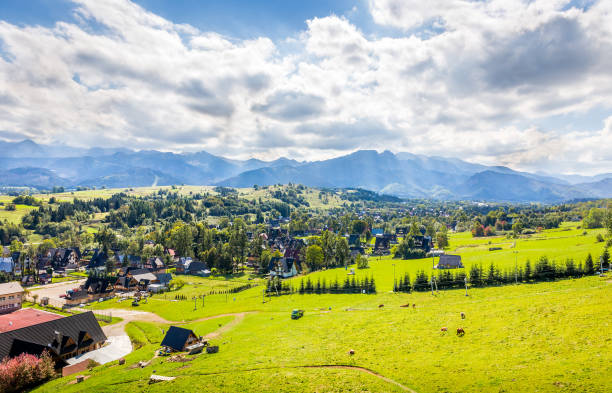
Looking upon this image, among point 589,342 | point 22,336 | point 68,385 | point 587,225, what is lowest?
point 68,385

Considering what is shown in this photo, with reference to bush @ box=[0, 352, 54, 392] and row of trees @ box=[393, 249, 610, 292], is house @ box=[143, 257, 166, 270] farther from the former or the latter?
row of trees @ box=[393, 249, 610, 292]

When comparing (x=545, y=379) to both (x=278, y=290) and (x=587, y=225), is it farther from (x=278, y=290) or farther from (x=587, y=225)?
(x=587, y=225)

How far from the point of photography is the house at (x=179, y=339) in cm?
4490

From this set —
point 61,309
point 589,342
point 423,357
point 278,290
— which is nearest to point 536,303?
point 589,342

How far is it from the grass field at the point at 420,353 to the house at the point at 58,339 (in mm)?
9659

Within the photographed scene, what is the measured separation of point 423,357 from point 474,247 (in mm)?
106363

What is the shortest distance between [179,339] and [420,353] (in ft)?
111

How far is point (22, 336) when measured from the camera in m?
48.3

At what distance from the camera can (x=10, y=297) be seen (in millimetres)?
83688

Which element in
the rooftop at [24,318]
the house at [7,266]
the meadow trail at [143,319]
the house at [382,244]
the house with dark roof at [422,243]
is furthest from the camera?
the house at [382,244]

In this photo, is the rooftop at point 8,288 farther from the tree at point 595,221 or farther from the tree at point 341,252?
the tree at point 595,221

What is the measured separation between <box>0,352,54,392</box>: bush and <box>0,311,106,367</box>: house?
145 inches

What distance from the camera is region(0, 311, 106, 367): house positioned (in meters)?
46.9

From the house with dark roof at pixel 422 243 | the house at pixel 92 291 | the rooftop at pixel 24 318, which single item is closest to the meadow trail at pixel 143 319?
the rooftop at pixel 24 318
